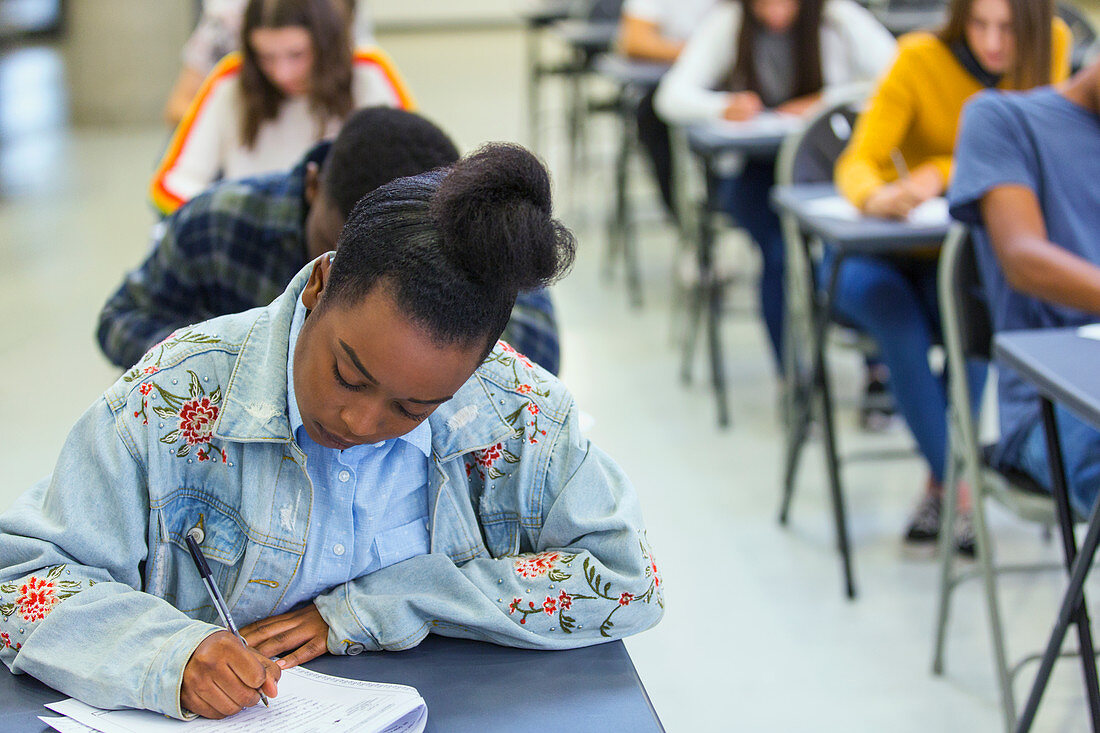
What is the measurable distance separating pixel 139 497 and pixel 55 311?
339 centimetres

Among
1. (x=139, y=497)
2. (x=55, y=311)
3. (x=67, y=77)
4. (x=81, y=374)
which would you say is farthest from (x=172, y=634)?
(x=67, y=77)

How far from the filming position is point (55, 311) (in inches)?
159

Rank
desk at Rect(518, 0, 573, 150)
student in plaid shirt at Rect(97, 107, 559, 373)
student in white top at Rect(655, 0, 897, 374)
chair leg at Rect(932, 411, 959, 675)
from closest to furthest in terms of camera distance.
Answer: student in plaid shirt at Rect(97, 107, 559, 373)
chair leg at Rect(932, 411, 959, 675)
student in white top at Rect(655, 0, 897, 374)
desk at Rect(518, 0, 573, 150)

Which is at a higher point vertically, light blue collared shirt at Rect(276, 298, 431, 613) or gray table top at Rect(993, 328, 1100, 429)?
light blue collared shirt at Rect(276, 298, 431, 613)

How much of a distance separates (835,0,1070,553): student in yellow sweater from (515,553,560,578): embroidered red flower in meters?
1.59

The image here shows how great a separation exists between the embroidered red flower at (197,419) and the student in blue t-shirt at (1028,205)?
1393 mm

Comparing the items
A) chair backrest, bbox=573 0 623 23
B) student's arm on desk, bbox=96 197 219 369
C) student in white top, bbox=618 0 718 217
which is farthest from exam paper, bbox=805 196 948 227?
chair backrest, bbox=573 0 623 23

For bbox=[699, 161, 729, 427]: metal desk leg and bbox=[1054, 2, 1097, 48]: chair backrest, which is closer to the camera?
bbox=[699, 161, 729, 427]: metal desk leg

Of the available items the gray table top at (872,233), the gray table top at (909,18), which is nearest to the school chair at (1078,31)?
the gray table top at (909,18)

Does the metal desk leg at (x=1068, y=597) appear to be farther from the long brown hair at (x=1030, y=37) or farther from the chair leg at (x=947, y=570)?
the long brown hair at (x=1030, y=37)

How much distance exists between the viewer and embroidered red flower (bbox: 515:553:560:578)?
1.01 m

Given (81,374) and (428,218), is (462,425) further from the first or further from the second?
(81,374)

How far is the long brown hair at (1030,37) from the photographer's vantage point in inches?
102

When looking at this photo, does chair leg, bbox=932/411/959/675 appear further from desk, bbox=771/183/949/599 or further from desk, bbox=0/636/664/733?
desk, bbox=0/636/664/733
